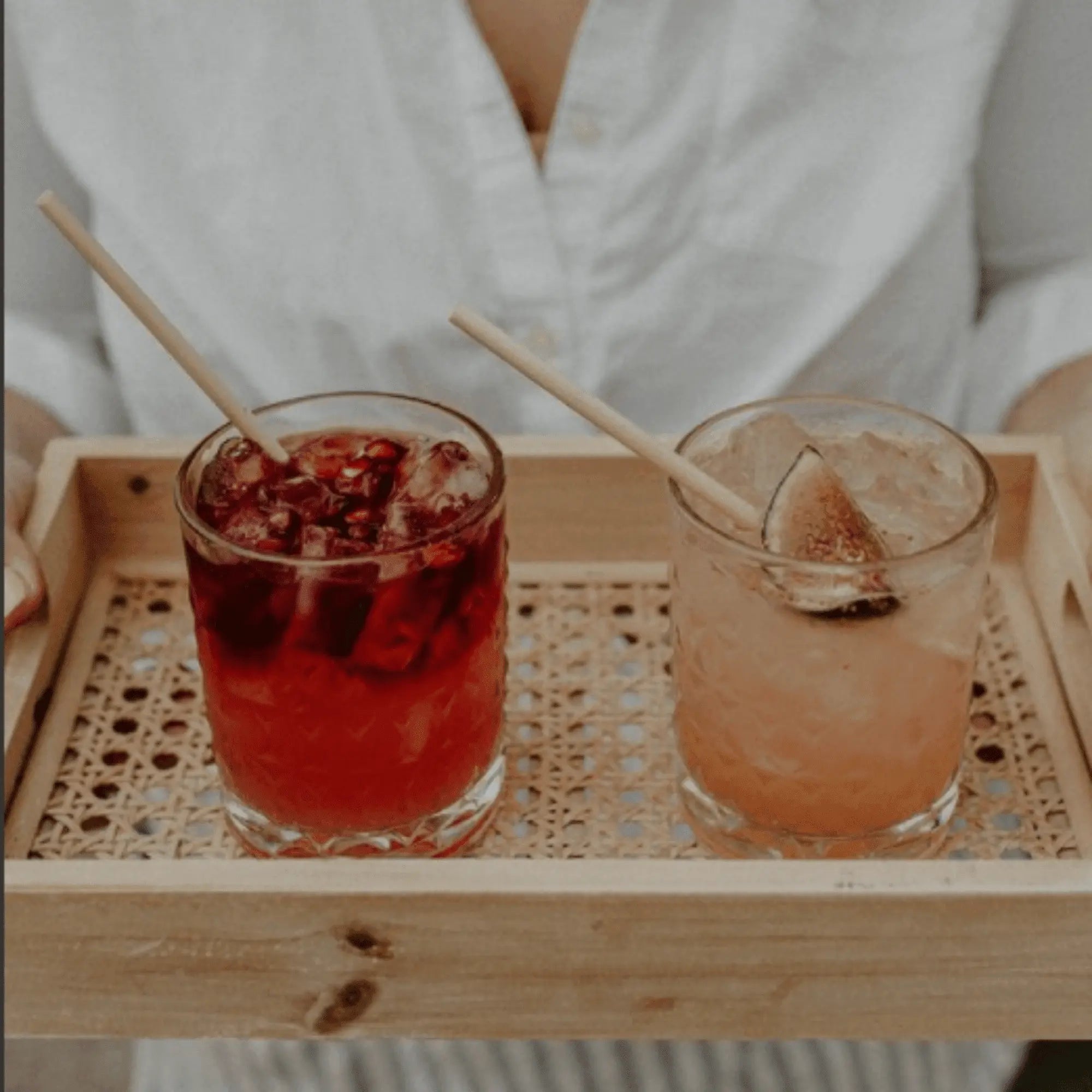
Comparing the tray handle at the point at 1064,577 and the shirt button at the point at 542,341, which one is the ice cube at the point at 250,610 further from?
the shirt button at the point at 542,341

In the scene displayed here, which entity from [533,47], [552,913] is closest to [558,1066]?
[552,913]

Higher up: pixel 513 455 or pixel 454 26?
pixel 454 26

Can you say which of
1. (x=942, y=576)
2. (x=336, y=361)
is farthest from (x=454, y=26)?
(x=942, y=576)

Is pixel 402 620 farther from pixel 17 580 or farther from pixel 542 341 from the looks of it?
pixel 542 341

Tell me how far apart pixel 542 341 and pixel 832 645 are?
1.80 ft

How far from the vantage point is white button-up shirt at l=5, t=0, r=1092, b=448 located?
1.01 meters

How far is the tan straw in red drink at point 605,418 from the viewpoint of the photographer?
0.57 meters

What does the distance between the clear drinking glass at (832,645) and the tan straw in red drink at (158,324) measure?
0.18 metres

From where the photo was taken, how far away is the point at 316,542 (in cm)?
58

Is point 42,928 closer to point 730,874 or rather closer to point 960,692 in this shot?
point 730,874

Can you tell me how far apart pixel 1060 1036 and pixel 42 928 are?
16.7 inches

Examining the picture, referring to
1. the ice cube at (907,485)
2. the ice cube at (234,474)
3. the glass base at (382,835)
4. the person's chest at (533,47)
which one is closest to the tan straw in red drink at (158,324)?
the ice cube at (234,474)

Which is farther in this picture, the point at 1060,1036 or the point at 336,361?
the point at 336,361

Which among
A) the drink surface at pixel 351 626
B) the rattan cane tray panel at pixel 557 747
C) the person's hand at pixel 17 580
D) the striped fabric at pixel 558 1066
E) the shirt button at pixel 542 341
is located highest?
the drink surface at pixel 351 626
